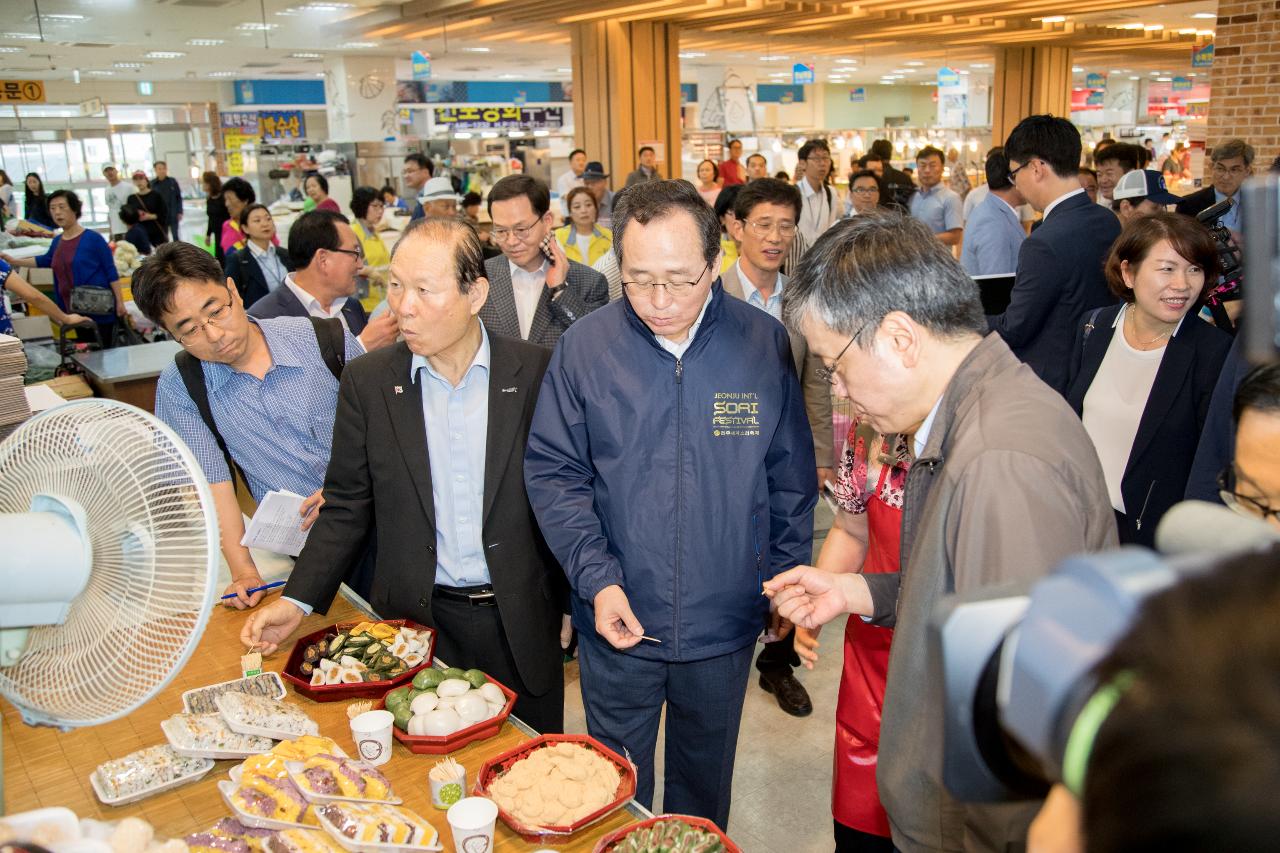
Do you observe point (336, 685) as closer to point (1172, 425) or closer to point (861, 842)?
point (861, 842)

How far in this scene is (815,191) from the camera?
8.39 m

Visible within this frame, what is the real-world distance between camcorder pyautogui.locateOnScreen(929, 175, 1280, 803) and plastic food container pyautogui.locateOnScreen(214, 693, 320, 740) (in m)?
1.49

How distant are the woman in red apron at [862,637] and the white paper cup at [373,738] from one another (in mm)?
833

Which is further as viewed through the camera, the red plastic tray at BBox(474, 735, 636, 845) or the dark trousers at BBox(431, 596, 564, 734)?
the dark trousers at BBox(431, 596, 564, 734)

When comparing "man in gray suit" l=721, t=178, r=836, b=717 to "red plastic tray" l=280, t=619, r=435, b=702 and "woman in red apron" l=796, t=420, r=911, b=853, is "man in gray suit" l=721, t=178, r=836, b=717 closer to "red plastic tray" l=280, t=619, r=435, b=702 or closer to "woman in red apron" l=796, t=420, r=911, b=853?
"woman in red apron" l=796, t=420, r=911, b=853

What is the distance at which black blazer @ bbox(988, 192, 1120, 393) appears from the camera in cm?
382

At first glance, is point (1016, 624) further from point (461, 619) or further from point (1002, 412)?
point (461, 619)

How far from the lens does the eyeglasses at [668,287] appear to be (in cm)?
207

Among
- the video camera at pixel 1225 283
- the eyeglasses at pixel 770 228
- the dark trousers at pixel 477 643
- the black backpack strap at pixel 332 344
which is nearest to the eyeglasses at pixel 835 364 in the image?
the dark trousers at pixel 477 643

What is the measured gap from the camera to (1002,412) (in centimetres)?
134

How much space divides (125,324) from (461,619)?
684 centimetres

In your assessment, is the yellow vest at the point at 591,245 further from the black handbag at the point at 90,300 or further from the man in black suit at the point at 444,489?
the man in black suit at the point at 444,489

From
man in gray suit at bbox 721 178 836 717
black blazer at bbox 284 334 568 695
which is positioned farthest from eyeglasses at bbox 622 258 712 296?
man in gray suit at bbox 721 178 836 717

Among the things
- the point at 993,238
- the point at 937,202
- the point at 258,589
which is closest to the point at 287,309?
the point at 258,589
